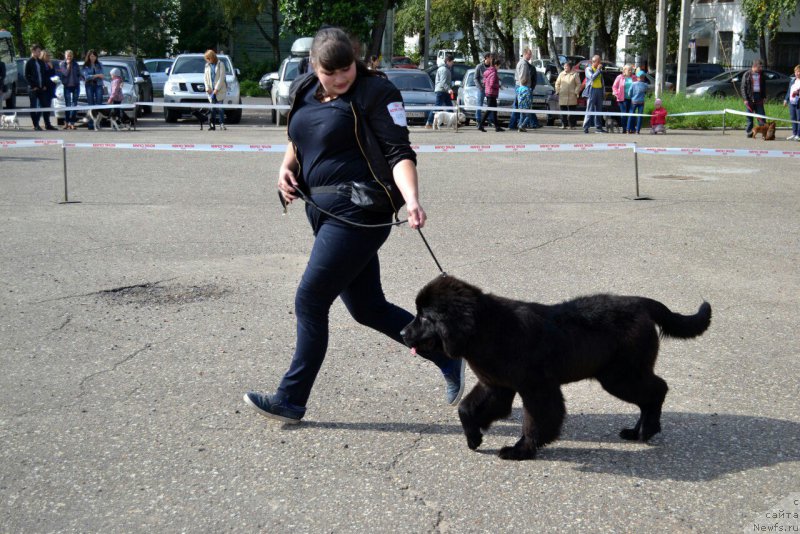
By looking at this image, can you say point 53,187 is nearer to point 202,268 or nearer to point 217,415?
point 202,268

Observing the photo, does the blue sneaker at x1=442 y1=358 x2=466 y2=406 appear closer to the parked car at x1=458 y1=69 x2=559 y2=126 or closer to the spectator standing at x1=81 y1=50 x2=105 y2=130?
the spectator standing at x1=81 y1=50 x2=105 y2=130

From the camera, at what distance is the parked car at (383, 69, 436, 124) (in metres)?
24.6

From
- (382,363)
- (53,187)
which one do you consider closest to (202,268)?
(382,363)

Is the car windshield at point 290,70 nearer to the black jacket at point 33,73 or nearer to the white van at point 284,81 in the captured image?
the white van at point 284,81

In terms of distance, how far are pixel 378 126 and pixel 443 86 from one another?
2030cm

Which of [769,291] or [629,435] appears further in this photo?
[769,291]

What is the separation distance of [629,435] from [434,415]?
3.35 feet

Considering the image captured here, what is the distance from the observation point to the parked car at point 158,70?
33.5 meters

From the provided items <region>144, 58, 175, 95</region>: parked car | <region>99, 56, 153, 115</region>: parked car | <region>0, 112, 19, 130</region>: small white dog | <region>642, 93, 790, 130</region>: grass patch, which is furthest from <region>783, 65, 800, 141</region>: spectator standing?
<region>144, 58, 175, 95</region>: parked car

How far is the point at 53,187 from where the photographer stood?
1267cm

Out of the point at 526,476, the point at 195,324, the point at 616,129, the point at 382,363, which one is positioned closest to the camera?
the point at 526,476

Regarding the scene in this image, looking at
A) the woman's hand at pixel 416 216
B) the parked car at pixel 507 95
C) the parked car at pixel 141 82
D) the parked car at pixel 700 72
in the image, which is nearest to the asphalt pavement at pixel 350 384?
the woman's hand at pixel 416 216

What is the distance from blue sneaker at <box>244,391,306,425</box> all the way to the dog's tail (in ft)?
5.97

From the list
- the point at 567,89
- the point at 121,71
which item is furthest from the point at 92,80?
the point at 567,89
